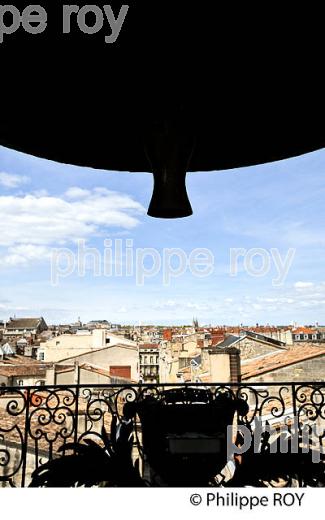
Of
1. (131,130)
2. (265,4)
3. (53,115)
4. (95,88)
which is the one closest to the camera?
(265,4)

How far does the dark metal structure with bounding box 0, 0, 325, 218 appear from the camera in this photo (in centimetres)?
146

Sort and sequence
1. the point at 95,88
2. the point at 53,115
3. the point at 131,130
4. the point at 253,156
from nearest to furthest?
the point at 95,88 → the point at 53,115 → the point at 131,130 → the point at 253,156

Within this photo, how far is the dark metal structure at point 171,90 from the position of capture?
1458 mm

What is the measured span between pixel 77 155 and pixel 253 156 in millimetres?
1049

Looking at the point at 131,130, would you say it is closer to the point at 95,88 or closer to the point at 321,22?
the point at 95,88

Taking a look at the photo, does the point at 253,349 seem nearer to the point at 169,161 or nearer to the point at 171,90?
the point at 169,161

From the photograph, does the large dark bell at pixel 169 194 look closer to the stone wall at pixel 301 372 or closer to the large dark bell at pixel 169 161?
the large dark bell at pixel 169 161

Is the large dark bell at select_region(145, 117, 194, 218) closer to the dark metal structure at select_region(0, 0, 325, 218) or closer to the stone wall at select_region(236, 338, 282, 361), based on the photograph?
the dark metal structure at select_region(0, 0, 325, 218)

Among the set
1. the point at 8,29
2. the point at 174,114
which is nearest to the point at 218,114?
the point at 174,114

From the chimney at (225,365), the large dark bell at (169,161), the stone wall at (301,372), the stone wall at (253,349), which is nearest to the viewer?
the large dark bell at (169,161)

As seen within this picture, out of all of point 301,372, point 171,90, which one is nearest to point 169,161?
point 171,90

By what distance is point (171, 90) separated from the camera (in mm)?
1852

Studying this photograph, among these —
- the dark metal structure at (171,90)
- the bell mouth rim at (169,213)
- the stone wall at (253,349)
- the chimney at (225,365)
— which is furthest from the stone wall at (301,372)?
the bell mouth rim at (169,213)

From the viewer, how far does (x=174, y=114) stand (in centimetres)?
199
